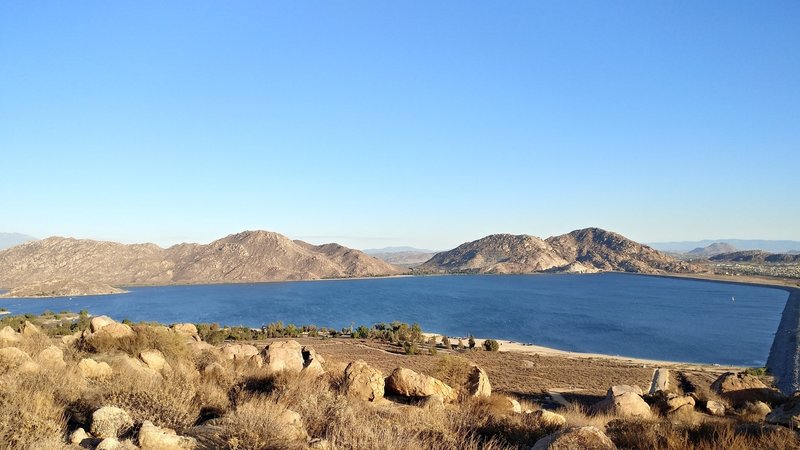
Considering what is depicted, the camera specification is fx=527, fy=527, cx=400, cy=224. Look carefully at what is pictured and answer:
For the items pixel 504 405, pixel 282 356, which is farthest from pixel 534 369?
pixel 504 405

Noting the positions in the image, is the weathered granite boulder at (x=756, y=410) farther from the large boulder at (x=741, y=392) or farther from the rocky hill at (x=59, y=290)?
the rocky hill at (x=59, y=290)

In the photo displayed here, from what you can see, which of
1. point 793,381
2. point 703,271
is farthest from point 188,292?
point 703,271

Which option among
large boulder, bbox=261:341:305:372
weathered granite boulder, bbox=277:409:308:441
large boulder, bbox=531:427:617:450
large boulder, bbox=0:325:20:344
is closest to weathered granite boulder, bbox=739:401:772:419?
large boulder, bbox=531:427:617:450

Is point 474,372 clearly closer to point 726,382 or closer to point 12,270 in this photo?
point 726,382

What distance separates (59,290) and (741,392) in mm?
159809

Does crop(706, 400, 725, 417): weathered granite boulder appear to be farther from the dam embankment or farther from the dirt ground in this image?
the dam embankment

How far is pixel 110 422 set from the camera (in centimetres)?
653

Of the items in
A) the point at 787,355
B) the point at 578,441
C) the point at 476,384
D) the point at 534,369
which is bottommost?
the point at 787,355

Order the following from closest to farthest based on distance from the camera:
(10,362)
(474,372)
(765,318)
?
(10,362)
(474,372)
(765,318)

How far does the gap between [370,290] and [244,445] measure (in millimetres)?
149893

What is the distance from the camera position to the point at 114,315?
315 feet

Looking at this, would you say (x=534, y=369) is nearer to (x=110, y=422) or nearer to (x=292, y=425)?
(x=292, y=425)

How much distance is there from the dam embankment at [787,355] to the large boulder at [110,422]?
37.6 meters

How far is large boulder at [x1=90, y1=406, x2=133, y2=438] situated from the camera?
→ 252 inches
